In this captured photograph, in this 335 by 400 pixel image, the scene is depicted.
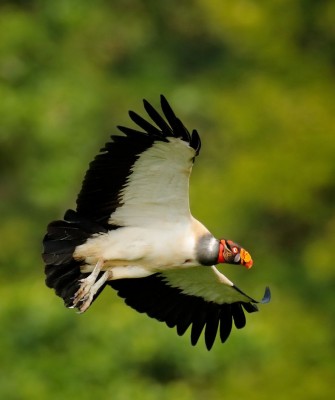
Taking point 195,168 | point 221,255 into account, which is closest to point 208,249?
point 221,255

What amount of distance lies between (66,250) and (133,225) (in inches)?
18.2

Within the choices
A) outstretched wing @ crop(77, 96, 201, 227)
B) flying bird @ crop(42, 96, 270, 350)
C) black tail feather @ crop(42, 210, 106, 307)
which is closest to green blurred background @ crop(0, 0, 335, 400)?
black tail feather @ crop(42, 210, 106, 307)

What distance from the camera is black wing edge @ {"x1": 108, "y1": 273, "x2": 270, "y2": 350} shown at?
12.4m

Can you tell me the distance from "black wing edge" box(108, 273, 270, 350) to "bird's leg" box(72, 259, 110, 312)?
720mm

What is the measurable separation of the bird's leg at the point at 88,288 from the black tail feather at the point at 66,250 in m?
0.10

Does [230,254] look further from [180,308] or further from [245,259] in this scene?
[180,308]

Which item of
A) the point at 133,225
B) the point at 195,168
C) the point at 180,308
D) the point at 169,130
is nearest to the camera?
the point at 169,130

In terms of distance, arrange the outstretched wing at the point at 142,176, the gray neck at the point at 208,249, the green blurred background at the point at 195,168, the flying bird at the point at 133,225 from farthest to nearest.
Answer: the green blurred background at the point at 195,168, the gray neck at the point at 208,249, the flying bird at the point at 133,225, the outstretched wing at the point at 142,176

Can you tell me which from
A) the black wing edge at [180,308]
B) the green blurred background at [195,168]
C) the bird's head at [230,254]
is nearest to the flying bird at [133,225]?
the bird's head at [230,254]

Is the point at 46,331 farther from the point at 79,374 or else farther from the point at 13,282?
the point at 13,282

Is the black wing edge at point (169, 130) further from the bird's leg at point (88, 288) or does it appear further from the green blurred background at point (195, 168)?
the green blurred background at point (195, 168)

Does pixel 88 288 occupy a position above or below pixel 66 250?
below

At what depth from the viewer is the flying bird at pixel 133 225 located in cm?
1129

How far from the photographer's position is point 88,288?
37.9 ft
